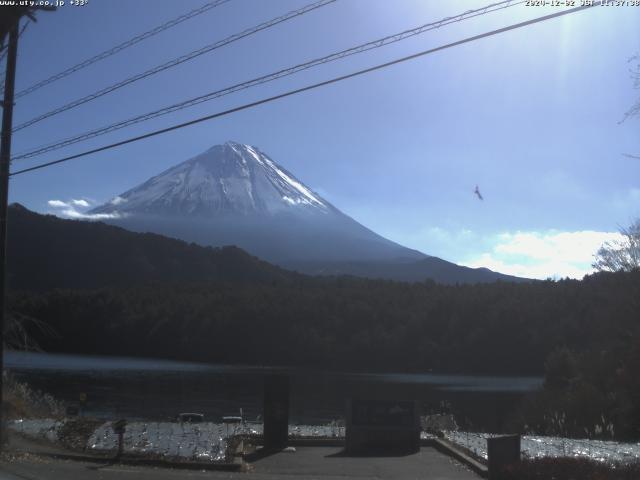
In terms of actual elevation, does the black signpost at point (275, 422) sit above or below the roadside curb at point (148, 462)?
above

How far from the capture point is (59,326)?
89250 millimetres

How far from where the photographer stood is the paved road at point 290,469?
1288cm

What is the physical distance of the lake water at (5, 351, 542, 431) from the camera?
120ft

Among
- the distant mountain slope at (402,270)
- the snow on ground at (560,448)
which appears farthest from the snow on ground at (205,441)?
the distant mountain slope at (402,270)

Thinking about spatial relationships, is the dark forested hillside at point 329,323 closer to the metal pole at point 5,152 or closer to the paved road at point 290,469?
the paved road at point 290,469

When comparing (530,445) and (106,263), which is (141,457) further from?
(106,263)

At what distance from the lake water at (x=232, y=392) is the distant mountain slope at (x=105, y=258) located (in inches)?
1930

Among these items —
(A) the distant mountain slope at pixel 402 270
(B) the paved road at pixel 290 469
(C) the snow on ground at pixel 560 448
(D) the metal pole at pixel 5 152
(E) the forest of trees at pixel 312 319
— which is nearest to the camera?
(B) the paved road at pixel 290 469

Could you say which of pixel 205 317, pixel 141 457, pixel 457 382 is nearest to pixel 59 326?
pixel 205 317


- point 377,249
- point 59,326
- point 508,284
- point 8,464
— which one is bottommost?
point 8,464

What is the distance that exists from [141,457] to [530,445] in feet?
26.5

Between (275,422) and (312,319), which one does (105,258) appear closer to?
(312,319)

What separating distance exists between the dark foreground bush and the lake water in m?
17.9

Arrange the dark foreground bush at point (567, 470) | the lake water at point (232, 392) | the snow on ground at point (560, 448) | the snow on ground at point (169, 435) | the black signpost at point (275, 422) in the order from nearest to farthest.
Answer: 1. the dark foreground bush at point (567, 470)
2. the snow on ground at point (560, 448)
3. the snow on ground at point (169, 435)
4. the black signpost at point (275, 422)
5. the lake water at point (232, 392)
